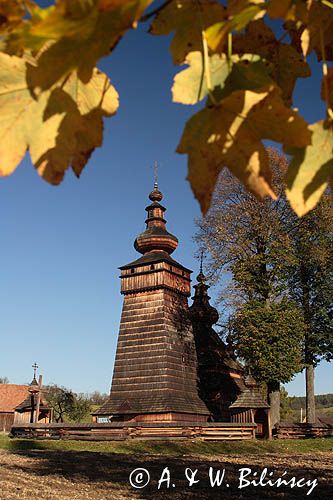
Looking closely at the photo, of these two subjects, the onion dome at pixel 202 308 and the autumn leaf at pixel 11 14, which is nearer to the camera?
the autumn leaf at pixel 11 14

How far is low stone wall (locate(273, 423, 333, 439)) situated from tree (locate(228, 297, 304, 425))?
321 cm

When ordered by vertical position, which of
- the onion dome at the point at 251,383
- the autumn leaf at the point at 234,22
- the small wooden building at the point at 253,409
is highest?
the autumn leaf at the point at 234,22

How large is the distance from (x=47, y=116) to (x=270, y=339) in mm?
21983

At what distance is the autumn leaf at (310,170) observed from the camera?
694mm

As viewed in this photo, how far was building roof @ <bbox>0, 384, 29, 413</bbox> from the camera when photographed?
162 ft

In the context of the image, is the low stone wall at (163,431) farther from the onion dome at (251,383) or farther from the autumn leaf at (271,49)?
the autumn leaf at (271,49)

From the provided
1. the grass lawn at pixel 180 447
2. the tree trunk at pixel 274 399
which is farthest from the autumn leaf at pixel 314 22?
the tree trunk at pixel 274 399

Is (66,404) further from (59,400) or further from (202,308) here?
(202,308)

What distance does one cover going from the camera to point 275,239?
23656 millimetres

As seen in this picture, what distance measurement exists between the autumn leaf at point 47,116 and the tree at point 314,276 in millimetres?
23128

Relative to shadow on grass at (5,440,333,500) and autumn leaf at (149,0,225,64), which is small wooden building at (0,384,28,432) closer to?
shadow on grass at (5,440,333,500)

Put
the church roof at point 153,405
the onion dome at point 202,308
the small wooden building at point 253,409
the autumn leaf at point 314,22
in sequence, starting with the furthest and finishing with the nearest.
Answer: the onion dome at point 202,308
the small wooden building at point 253,409
the church roof at point 153,405
the autumn leaf at point 314,22

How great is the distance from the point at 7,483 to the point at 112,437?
38.3 ft

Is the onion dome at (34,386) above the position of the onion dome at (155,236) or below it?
below
